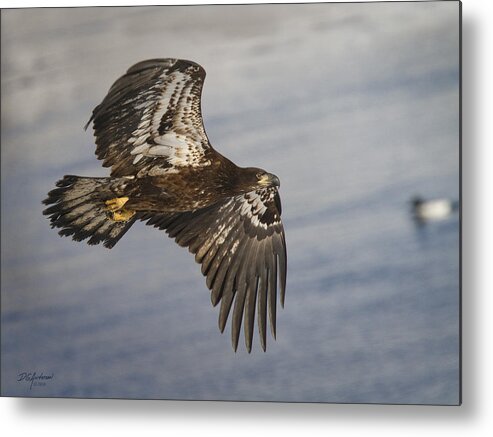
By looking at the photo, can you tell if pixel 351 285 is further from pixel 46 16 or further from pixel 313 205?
pixel 46 16

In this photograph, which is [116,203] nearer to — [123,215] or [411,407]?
[123,215]

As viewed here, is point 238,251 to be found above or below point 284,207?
below

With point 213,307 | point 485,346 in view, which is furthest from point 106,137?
point 485,346

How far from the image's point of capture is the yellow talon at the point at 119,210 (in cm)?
298

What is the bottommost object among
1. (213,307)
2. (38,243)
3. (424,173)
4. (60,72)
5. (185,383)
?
(185,383)

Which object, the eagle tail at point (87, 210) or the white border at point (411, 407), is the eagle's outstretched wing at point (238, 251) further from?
the white border at point (411, 407)

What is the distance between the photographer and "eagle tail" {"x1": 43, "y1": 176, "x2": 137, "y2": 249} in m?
2.99

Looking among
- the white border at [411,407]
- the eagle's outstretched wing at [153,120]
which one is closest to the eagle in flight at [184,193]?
the eagle's outstretched wing at [153,120]

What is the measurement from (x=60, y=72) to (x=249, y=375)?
1.13m

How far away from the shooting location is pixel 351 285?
114 inches

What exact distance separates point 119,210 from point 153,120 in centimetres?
30

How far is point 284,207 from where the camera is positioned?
9.57ft

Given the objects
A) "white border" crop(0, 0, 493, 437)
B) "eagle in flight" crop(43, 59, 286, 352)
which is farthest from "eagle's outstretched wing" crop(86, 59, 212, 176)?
"white border" crop(0, 0, 493, 437)

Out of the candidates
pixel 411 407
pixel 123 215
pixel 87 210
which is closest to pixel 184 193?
pixel 123 215
